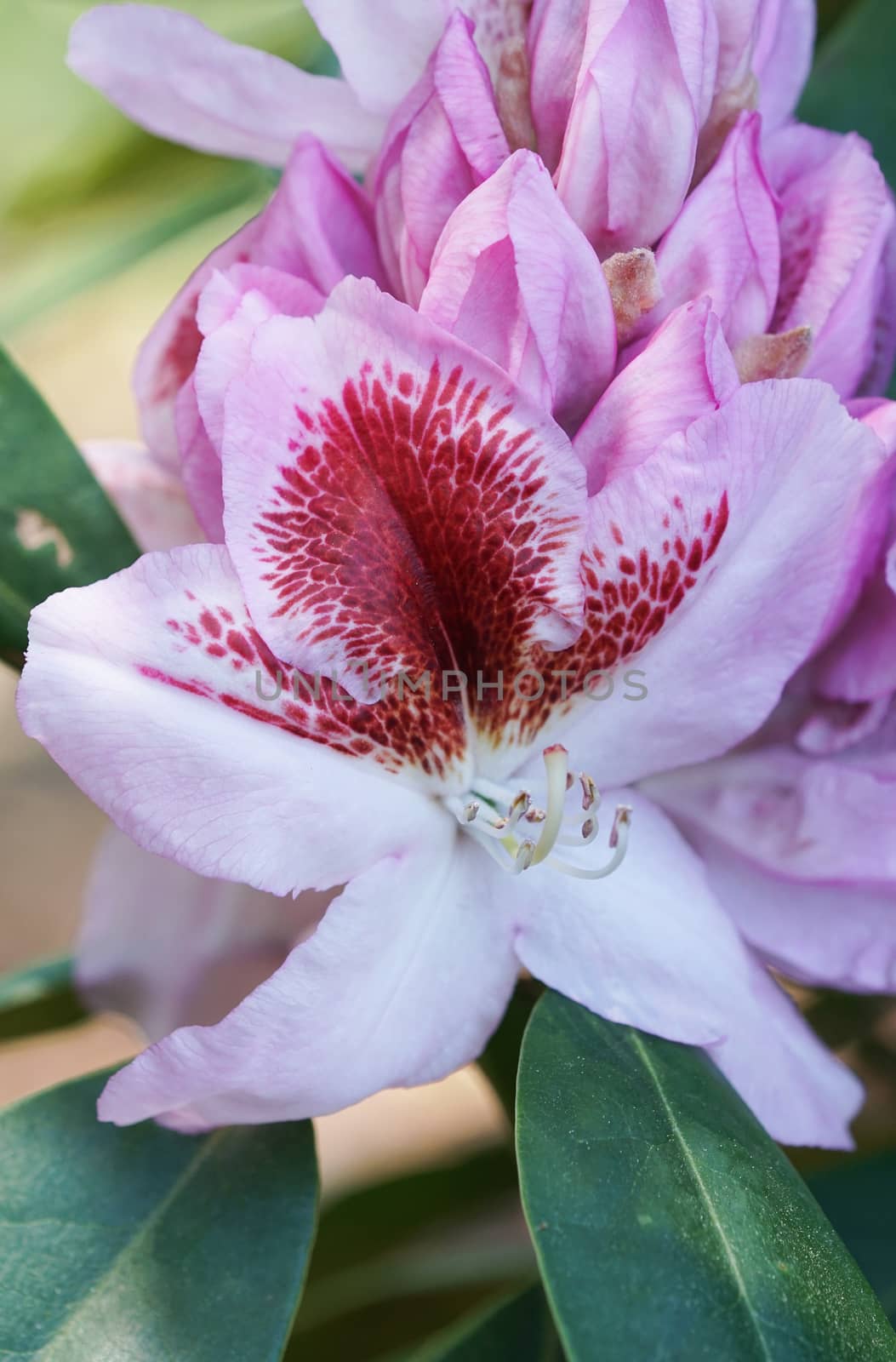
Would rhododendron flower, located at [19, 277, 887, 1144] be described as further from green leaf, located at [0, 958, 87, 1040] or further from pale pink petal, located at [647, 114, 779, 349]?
green leaf, located at [0, 958, 87, 1040]

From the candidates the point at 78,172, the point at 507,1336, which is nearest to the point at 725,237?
the point at 507,1336

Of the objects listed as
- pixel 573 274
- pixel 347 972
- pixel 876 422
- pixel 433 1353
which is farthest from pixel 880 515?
pixel 433 1353

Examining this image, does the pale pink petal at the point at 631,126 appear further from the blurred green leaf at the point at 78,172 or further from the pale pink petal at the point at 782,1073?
the blurred green leaf at the point at 78,172

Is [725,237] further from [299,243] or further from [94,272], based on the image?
[94,272]

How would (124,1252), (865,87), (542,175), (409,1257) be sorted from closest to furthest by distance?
(542,175)
(124,1252)
(865,87)
(409,1257)

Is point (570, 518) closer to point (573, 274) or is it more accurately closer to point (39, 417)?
point (573, 274)

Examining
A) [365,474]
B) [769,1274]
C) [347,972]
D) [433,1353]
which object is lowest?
[433,1353]
